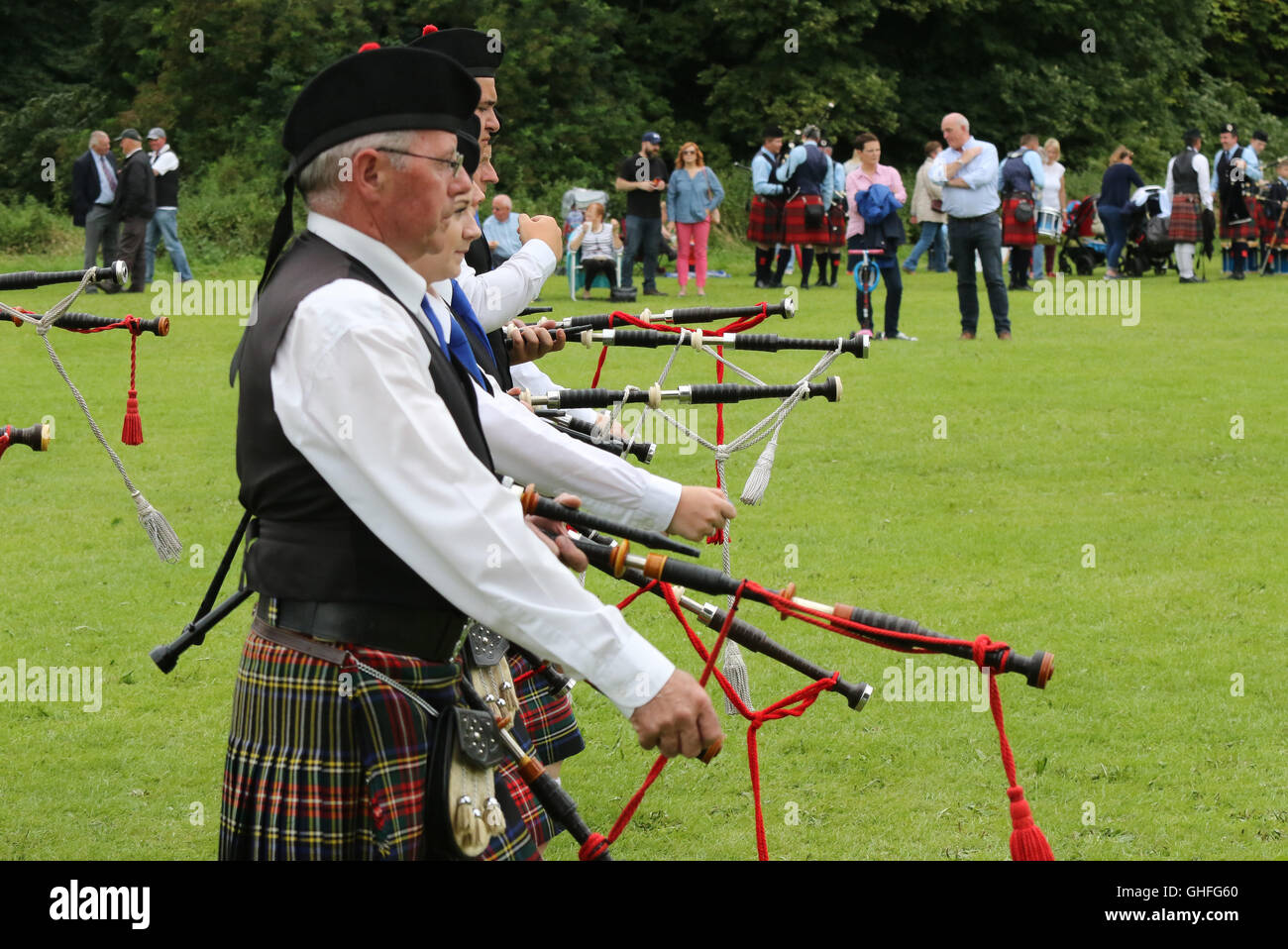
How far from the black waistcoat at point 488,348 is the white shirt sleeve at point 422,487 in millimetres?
1076

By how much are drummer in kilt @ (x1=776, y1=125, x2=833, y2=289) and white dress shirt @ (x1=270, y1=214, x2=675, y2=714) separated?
1799cm

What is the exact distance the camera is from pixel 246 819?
9.20ft

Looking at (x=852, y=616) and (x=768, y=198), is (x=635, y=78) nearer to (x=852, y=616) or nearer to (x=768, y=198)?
(x=768, y=198)

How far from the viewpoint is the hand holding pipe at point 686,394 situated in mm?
4102

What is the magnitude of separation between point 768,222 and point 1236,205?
6.59 meters

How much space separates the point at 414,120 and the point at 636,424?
1801 mm

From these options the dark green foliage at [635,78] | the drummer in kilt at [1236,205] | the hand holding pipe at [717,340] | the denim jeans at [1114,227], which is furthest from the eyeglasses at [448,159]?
the dark green foliage at [635,78]

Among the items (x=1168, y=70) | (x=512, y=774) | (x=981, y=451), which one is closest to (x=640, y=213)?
(x=981, y=451)

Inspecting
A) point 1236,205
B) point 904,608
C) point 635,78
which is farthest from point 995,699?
point 635,78

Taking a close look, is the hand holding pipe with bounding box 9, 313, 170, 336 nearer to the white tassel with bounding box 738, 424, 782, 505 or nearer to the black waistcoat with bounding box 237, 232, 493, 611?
the white tassel with bounding box 738, 424, 782, 505

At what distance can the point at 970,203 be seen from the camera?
1424 cm

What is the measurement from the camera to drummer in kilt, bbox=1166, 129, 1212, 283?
21.5 meters

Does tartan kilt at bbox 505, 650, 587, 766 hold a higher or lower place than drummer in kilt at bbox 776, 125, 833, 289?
lower

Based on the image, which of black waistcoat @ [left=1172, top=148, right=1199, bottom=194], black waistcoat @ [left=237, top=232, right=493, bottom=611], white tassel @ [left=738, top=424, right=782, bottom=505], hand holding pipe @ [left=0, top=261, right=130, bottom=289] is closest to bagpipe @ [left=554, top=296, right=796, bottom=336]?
white tassel @ [left=738, top=424, right=782, bottom=505]
